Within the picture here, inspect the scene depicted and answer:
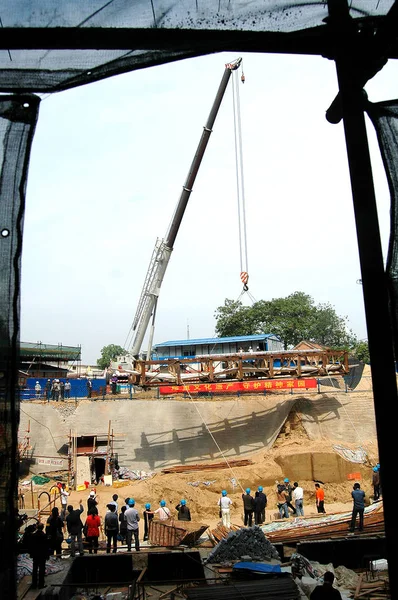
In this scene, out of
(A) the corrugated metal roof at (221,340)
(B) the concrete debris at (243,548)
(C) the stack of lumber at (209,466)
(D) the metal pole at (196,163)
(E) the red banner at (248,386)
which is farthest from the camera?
(A) the corrugated metal roof at (221,340)

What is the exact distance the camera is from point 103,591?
9906mm

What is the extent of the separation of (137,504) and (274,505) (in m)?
5.74

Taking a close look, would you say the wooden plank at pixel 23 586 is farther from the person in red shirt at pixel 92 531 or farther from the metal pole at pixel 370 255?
the metal pole at pixel 370 255

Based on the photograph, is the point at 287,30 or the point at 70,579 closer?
the point at 287,30

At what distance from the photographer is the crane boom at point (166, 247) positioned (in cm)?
2566

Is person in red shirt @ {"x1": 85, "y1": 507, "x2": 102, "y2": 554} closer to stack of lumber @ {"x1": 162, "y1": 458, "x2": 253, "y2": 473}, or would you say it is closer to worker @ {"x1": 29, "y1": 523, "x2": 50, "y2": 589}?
worker @ {"x1": 29, "y1": 523, "x2": 50, "y2": 589}

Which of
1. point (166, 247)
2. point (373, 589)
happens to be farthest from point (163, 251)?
point (373, 589)

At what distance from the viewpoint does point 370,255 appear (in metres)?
2.84

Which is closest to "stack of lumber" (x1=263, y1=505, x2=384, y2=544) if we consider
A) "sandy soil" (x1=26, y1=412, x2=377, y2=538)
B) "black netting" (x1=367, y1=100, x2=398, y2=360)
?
"sandy soil" (x1=26, y1=412, x2=377, y2=538)

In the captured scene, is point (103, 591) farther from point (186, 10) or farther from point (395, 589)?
point (186, 10)

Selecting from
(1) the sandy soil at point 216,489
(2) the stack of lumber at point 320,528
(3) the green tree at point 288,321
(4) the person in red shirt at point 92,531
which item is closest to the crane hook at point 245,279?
(1) the sandy soil at point 216,489

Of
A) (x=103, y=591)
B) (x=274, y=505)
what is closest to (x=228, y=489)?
(x=274, y=505)

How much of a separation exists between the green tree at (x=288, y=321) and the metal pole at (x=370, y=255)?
5304cm

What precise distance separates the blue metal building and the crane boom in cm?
1886
